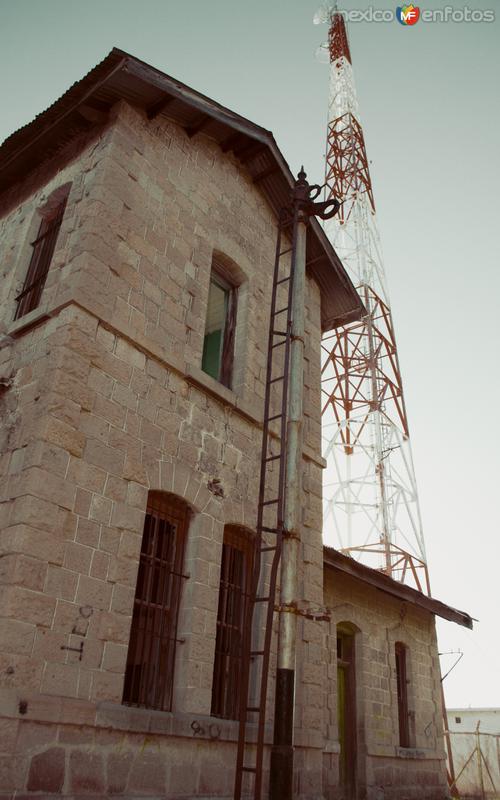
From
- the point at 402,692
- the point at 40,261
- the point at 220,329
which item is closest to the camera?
the point at 40,261

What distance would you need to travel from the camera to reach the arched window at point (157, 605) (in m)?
5.88

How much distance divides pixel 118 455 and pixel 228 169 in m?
5.08

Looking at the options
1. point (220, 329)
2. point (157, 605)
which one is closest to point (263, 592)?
point (157, 605)

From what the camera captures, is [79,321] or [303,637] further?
[303,637]

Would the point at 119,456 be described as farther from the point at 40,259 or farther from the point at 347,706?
the point at 347,706

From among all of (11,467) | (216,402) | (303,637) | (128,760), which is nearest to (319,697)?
(303,637)

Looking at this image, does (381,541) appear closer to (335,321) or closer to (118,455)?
(335,321)

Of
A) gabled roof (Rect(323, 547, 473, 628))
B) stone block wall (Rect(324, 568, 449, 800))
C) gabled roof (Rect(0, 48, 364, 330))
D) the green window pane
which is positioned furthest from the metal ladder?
stone block wall (Rect(324, 568, 449, 800))

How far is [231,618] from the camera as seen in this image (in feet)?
23.0

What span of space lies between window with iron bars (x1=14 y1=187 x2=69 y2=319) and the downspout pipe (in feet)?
9.48

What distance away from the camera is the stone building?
198 inches

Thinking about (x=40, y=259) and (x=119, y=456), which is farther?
Result: (x=40, y=259)

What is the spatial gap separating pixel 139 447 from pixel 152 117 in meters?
4.34

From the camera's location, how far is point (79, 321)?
19.5 feet
